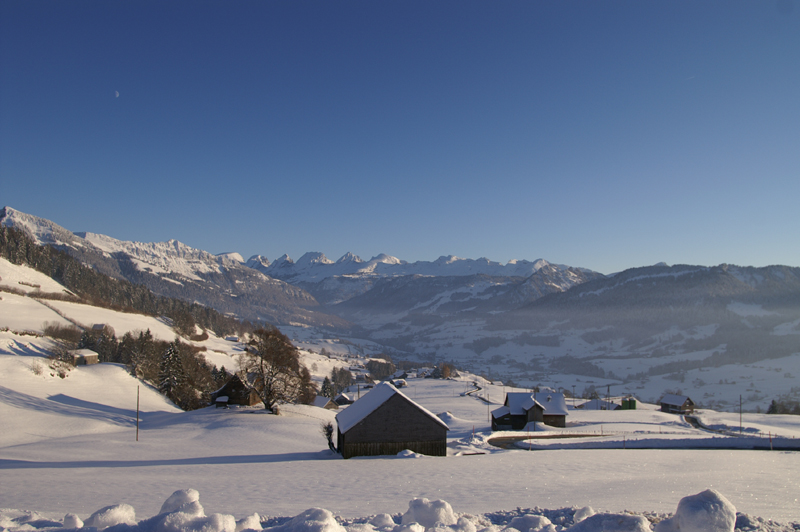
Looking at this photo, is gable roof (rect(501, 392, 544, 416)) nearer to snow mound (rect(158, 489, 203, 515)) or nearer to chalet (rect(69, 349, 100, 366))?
snow mound (rect(158, 489, 203, 515))

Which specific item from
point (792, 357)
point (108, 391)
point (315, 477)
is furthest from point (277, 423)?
point (792, 357)

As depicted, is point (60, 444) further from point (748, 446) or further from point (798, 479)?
point (748, 446)

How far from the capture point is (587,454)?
3041 centimetres

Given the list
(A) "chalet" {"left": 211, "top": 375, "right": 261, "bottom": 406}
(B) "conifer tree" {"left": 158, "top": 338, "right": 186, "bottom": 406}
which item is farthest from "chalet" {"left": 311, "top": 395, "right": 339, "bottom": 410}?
(B) "conifer tree" {"left": 158, "top": 338, "right": 186, "bottom": 406}

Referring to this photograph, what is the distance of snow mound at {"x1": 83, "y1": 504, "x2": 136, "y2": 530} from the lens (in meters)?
7.08

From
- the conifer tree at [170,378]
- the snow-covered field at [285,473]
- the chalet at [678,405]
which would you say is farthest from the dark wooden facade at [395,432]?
the chalet at [678,405]

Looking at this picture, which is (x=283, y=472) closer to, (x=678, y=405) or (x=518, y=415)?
(x=518, y=415)

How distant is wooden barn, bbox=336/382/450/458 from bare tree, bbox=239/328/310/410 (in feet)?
55.6

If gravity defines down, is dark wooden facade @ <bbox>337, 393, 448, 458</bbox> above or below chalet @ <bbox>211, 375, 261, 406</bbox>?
above

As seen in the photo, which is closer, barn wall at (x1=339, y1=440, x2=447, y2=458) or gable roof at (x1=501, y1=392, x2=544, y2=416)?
barn wall at (x1=339, y1=440, x2=447, y2=458)

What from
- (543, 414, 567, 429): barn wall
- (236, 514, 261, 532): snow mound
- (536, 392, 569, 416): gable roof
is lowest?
(543, 414, 567, 429): barn wall

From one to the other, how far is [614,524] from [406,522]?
3.65m

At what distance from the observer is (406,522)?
26.2 ft

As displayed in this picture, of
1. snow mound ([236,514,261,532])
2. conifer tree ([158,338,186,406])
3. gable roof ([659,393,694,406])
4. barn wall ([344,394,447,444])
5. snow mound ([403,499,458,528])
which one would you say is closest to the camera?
snow mound ([236,514,261,532])
